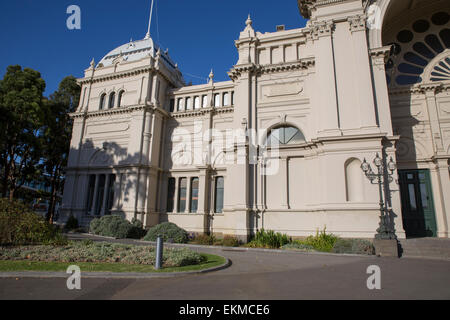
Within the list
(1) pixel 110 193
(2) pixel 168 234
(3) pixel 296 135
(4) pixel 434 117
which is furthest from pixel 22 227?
(4) pixel 434 117

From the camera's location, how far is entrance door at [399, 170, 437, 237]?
19.5 metres

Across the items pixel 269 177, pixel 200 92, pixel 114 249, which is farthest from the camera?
pixel 200 92

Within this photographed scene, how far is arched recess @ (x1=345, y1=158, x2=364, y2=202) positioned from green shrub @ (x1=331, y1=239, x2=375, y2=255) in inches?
135

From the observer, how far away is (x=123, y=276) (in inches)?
308

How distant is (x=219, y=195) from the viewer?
25828 mm

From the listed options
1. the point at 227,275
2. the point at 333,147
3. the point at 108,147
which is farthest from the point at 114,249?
the point at 108,147

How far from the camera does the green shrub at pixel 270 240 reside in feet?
58.7

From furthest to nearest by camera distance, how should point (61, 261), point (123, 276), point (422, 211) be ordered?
point (422, 211)
point (61, 261)
point (123, 276)

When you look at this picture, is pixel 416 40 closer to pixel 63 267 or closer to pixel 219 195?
pixel 219 195

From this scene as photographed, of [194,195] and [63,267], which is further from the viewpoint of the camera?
[194,195]

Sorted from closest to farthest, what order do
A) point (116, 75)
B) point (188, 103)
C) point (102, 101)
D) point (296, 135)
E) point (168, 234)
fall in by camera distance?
point (168, 234) → point (296, 135) → point (188, 103) → point (116, 75) → point (102, 101)

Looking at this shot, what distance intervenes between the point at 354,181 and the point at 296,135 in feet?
18.6
